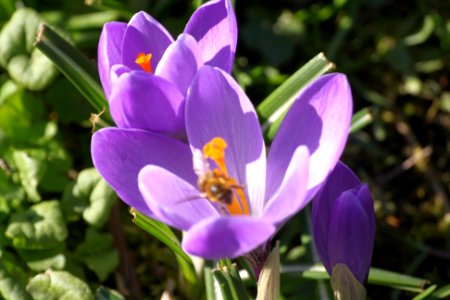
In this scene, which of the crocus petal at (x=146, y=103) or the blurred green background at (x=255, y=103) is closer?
the crocus petal at (x=146, y=103)

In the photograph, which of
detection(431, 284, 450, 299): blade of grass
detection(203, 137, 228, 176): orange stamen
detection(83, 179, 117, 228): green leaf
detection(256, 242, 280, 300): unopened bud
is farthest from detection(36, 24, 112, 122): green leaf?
detection(431, 284, 450, 299): blade of grass

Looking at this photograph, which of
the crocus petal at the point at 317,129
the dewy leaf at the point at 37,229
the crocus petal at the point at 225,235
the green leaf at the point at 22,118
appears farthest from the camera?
the green leaf at the point at 22,118

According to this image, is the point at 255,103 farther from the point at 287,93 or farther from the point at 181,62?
the point at 181,62

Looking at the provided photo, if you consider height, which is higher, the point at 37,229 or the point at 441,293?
the point at 37,229

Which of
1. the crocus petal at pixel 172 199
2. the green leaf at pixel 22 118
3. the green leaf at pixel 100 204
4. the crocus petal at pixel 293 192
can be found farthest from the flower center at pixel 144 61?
the green leaf at pixel 22 118

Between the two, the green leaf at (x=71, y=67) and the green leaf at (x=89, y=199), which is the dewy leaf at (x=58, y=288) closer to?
the green leaf at (x=89, y=199)

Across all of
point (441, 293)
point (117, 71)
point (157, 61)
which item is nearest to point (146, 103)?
point (117, 71)
